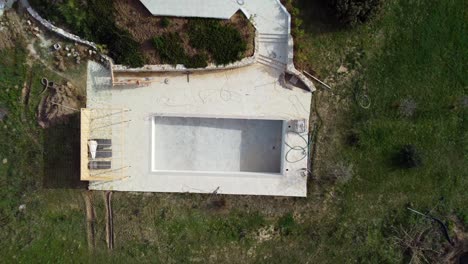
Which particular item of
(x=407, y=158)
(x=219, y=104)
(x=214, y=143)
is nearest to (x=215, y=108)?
(x=219, y=104)

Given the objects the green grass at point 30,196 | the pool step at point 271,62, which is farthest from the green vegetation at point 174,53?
the green grass at point 30,196

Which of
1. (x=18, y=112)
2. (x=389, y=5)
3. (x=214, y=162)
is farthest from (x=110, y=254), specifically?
(x=389, y=5)

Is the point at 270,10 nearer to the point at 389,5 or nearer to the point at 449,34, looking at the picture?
the point at 389,5

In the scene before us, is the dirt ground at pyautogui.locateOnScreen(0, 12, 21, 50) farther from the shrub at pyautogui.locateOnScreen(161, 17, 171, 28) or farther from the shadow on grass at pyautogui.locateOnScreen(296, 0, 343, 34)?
the shadow on grass at pyautogui.locateOnScreen(296, 0, 343, 34)

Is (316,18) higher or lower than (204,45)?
higher

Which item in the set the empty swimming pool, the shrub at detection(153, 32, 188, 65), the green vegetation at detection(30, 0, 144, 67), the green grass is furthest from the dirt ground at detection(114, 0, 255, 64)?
the green grass

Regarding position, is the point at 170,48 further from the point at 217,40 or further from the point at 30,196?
the point at 30,196
